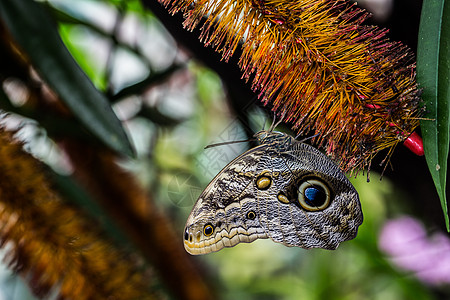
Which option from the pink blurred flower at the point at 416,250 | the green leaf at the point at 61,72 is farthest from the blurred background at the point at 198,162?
the green leaf at the point at 61,72

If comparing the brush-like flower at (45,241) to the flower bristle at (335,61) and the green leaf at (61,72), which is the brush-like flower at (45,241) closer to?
the green leaf at (61,72)

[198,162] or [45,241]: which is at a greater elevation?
[45,241]

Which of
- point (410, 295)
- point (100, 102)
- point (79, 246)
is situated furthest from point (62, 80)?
point (410, 295)

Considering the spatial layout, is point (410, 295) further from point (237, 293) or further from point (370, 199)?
point (237, 293)

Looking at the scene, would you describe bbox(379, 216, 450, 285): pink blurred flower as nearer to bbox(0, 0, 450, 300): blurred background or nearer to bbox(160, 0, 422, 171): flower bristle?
bbox(0, 0, 450, 300): blurred background

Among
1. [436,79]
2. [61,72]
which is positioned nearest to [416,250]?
[436,79]

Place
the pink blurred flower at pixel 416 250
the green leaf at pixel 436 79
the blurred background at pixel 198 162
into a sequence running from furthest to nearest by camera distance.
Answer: the pink blurred flower at pixel 416 250 < the blurred background at pixel 198 162 < the green leaf at pixel 436 79

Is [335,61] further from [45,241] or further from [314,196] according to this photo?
[45,241]
